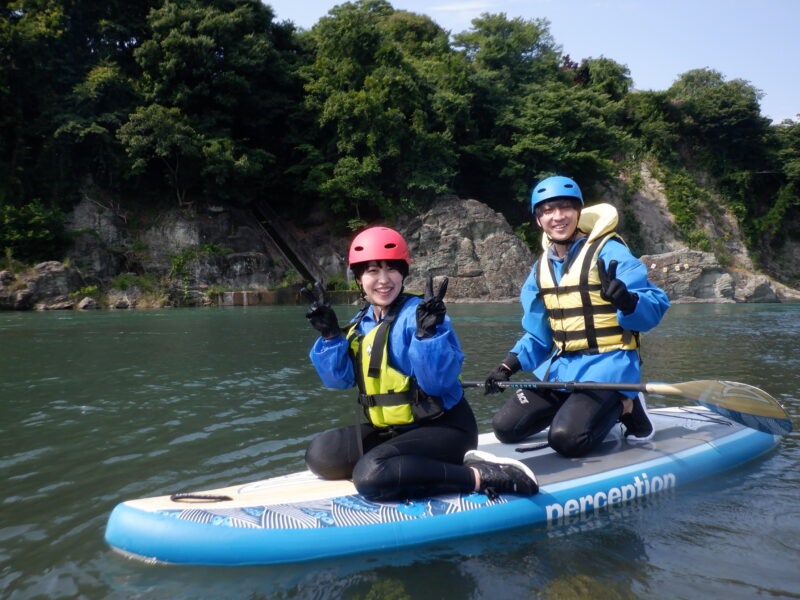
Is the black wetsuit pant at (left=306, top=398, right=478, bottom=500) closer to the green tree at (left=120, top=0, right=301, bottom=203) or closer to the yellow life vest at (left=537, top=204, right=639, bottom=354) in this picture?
the yellow life vest at (left=537, top=204, right=639, bottom=354)

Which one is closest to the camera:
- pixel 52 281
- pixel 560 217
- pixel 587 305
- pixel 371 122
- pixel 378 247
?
pixel 378 247

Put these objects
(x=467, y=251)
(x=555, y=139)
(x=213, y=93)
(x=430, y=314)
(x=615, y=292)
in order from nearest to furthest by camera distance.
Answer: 1. (x=430, y=314)
2. (x=615, y=292)
3. (x=213, y=93)
4. (x=467, y=251)
5. (x=555, y=139)

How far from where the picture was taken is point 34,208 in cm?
2206

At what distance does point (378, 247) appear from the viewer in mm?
3176

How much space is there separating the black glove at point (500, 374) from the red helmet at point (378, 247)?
1283mm

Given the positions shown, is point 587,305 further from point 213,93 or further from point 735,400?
point 213,93

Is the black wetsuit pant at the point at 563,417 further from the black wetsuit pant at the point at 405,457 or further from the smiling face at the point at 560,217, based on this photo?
the smiling face at the point at 560,217

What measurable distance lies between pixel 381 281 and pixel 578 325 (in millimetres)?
1507

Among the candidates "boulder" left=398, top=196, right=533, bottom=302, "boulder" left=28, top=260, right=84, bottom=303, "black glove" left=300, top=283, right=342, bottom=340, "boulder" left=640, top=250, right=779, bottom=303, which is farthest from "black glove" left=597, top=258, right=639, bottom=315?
"boulder" left=640, top=250, right=779, bottom=303

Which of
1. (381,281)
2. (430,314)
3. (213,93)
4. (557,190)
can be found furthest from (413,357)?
(213,93)

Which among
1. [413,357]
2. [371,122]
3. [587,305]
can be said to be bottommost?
[413,357]

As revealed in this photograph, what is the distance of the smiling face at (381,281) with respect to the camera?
10.6ft

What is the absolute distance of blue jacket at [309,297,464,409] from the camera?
2955 mm

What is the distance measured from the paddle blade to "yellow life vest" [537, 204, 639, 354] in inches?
20.6
